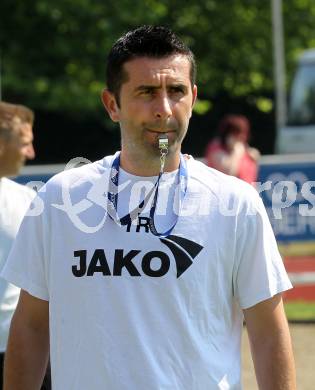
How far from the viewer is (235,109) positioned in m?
30.4

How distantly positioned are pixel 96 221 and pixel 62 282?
8.1 inches

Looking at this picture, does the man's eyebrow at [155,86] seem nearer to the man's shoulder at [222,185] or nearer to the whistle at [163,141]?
the whistle at [163,141]

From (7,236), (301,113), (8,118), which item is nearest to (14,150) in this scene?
(8,118)

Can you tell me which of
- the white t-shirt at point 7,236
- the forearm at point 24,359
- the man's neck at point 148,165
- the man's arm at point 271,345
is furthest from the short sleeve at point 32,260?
the white t-shirt at point 7,236

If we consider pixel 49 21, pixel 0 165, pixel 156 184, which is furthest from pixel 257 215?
pixel 49 21

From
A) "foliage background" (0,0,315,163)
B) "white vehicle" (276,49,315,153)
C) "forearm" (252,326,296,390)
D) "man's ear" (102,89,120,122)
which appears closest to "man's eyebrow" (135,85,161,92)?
"man's ear" (102,89,120,122)

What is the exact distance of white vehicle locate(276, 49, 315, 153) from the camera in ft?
74.4

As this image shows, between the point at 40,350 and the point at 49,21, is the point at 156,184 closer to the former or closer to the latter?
the point at 40,350

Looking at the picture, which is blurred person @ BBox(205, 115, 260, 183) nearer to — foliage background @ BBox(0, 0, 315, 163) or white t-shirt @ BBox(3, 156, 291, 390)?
white t-shirt @ BBox(3, 156, 291, 390)

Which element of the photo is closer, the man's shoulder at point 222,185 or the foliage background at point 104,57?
the man's shoulder at point 222,185

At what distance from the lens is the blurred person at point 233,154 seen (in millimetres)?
11883

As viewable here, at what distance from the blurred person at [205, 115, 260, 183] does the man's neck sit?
825 cm


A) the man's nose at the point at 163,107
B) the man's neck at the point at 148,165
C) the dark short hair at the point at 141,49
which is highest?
the dark short hair at the point at 141,49

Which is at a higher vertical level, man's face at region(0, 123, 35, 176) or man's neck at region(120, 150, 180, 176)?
man's neck at region(120, 150, 180, 176)
